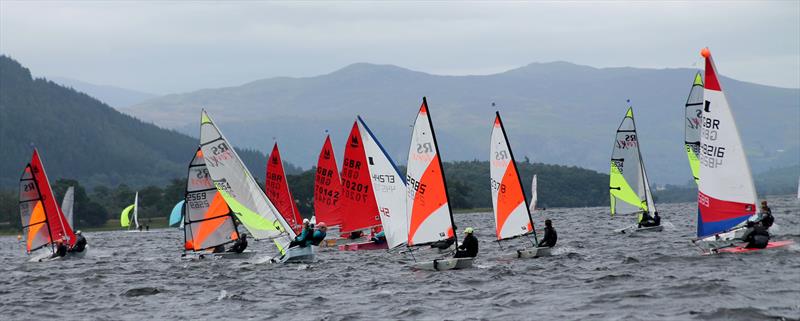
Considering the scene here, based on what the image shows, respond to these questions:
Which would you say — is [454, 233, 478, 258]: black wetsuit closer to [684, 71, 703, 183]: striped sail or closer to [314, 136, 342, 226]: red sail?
[314, 136, 342, 226]: red sail

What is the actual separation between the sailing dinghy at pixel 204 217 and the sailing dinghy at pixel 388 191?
733 centimetres

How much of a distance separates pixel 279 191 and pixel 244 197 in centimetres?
1898

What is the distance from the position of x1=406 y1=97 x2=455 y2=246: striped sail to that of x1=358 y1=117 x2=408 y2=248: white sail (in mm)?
3522

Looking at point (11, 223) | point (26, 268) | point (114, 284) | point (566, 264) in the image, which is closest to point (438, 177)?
point (566, 264)

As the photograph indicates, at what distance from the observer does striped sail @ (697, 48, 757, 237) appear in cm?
3372

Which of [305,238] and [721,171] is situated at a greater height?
[721,171]

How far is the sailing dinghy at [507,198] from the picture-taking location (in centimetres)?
4197

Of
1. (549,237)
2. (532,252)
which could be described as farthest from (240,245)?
(549,237)

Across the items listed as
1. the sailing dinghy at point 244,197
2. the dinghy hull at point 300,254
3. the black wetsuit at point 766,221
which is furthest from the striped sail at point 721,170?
the sailing dinghy at point 244,197

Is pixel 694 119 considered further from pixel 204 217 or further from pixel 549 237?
pixel 204 217

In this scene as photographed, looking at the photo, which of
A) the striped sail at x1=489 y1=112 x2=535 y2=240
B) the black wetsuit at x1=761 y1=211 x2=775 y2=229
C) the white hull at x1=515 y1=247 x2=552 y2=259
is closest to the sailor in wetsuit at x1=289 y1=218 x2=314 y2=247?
the striped sail at x1=489 y1=112 x2=535 y2=240

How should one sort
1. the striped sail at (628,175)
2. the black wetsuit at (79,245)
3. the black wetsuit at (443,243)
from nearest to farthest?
1. the black wetsuit at (443,243)
2. the black wetsuit at (79,245)
3. the striped sail at (628,175)

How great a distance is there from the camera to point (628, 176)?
6444 centimetres

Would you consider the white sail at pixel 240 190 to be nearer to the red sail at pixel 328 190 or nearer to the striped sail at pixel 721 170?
the red sail at pixel 328 190
